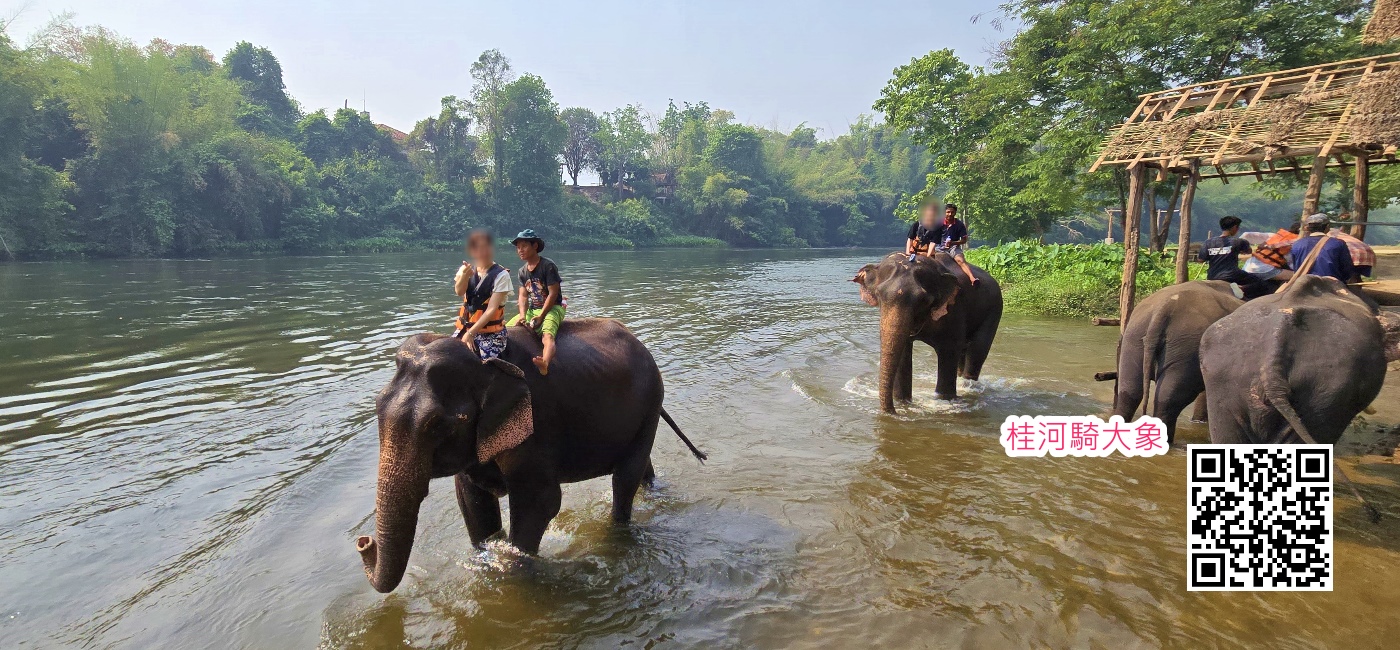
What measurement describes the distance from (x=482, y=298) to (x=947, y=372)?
5.56 metres

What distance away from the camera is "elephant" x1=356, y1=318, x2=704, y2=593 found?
305 cm

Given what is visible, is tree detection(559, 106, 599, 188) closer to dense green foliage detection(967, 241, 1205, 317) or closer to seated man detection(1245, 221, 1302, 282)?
dense green foliage detection(967, 241, 1205, 317)

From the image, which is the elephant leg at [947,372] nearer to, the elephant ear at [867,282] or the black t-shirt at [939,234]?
the elephant ear at [867,282]

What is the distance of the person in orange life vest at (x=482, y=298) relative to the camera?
11.7 feet

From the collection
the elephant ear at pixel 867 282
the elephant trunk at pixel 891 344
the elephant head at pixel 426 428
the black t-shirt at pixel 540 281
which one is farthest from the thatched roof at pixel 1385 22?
the elephant head at pixel 426 428

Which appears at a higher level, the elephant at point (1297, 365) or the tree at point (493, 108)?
the tree at point (493, 108)

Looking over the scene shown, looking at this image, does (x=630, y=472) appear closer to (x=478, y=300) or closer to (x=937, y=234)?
(x=478, y=300)

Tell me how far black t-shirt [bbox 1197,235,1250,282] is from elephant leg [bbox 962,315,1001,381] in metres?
2.17

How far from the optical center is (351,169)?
52062 mm

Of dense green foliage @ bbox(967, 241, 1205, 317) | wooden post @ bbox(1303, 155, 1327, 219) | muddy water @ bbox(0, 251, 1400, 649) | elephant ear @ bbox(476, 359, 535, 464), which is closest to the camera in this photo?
elephant ear @ bbox(476, 359, 535, 464)

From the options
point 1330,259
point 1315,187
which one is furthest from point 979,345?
point 1315,187

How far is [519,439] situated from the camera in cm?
338

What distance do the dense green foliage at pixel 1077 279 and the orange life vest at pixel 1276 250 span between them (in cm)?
796

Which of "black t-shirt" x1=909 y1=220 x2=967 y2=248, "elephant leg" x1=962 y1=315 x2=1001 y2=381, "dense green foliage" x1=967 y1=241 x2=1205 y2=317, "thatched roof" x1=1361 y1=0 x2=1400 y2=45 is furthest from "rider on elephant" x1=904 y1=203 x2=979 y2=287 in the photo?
"dense green foliage" x1=967 y1=241 x2=1205 y2=317
